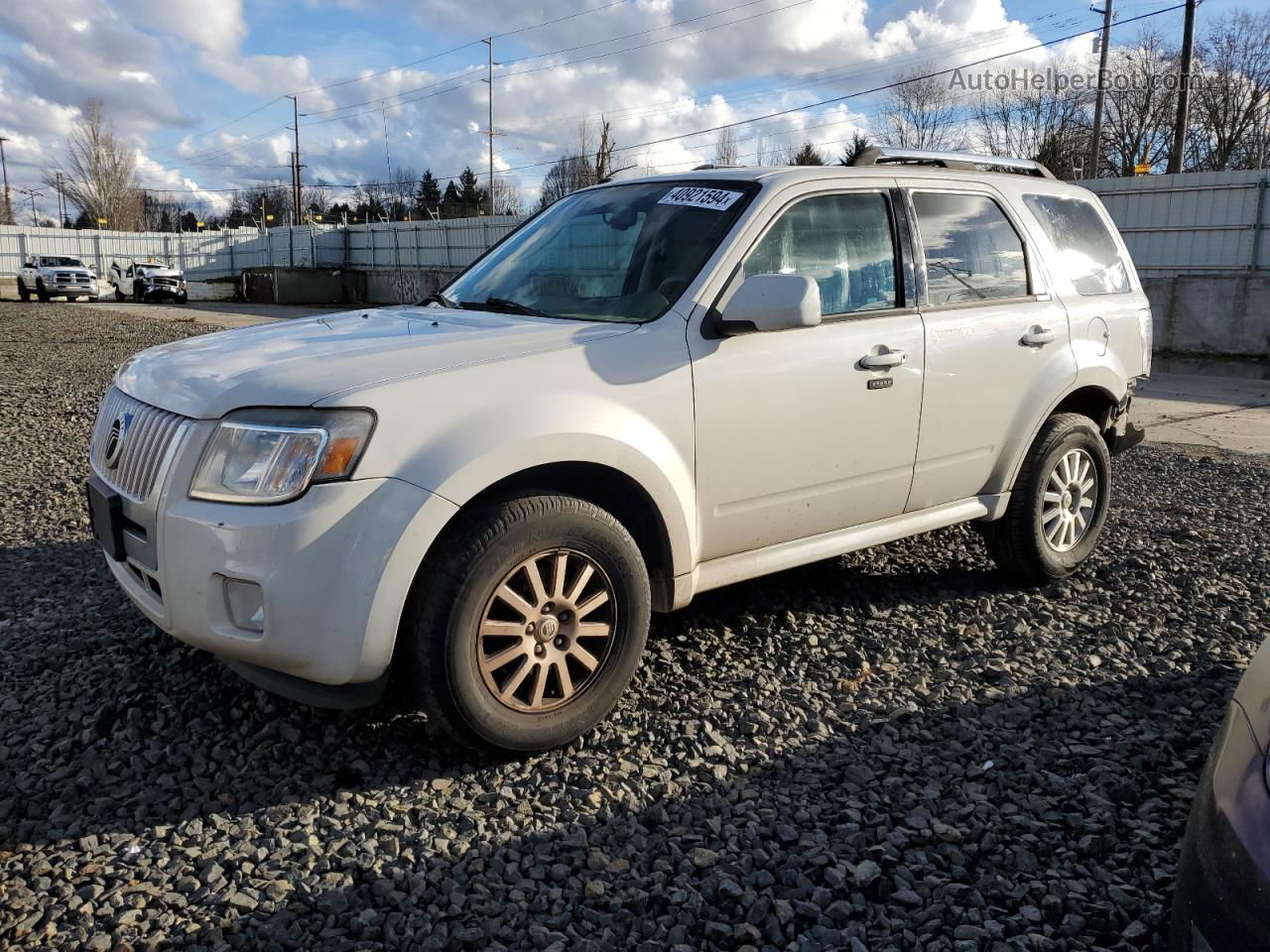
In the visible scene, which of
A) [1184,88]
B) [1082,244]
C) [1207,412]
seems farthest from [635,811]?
[1184,88]

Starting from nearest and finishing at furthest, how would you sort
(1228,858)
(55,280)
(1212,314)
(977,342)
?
(1228,858) < (977,342) < (1212,314) < (55,280)

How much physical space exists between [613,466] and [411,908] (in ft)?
4.41

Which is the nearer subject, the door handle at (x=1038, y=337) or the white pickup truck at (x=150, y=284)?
the door handle at (x=1038, y=337)

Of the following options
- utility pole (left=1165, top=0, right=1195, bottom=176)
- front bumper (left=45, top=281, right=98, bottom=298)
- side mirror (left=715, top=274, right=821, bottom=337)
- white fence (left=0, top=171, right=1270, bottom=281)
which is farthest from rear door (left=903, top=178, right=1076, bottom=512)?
front bumper (left=45, top=281, right=98, bottom=298)

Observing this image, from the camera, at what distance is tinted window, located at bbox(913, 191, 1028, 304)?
13.6 ft

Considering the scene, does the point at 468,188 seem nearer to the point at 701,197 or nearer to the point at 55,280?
the point at 55,280

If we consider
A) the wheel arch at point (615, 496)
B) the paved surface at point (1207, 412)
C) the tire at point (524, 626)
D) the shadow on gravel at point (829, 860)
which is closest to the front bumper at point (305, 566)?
the tire at point (524, 626)

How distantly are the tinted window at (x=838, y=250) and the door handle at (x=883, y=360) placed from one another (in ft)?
0.67

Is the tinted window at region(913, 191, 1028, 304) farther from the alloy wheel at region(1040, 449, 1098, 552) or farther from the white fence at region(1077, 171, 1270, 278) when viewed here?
the white fence at region(1077, 171, 1270, 278)

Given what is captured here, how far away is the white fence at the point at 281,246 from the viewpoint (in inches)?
1378

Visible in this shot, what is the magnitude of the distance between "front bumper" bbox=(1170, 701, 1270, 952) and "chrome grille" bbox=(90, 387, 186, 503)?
8.72 ft

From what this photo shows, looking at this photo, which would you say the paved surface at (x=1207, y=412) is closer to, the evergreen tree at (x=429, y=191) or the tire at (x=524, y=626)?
the tire at (x=524, y=626)

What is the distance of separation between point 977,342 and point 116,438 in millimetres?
3231

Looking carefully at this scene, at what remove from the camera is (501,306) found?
3.86m
